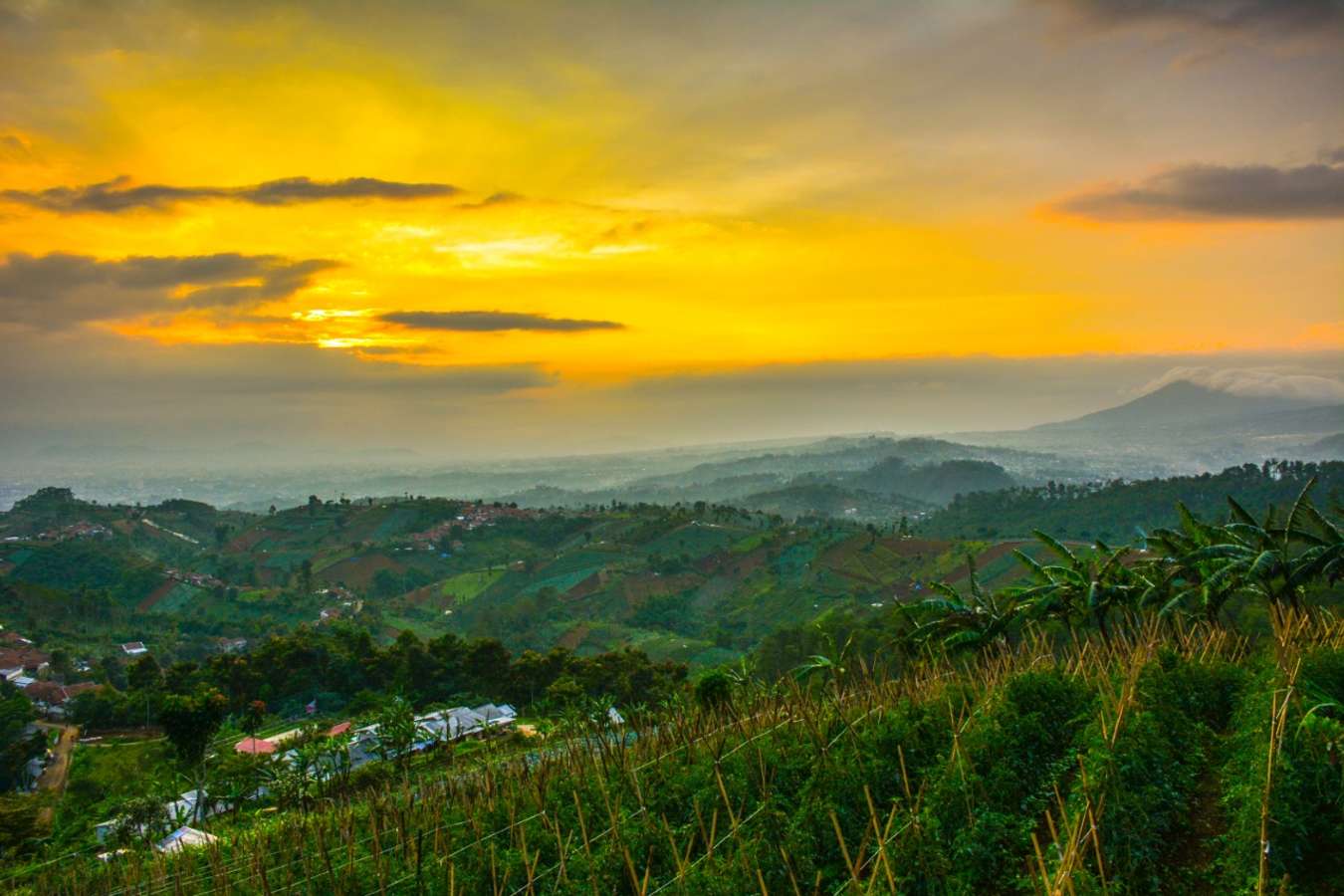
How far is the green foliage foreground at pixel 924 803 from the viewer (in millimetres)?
5770

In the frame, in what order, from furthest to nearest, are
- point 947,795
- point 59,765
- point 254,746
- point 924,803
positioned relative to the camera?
point 59,765
point 254,746
point 924,803
point 947,795

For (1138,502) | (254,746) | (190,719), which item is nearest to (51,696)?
(254,746)

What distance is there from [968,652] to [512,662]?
97.3 feet

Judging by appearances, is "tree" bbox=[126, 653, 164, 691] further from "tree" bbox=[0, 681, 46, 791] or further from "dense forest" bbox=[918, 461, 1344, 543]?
"dense forest" bbox=[918, 461, 1344, 543]

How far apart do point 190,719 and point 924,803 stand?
916 inches

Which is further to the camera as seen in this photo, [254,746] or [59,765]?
[59,765]

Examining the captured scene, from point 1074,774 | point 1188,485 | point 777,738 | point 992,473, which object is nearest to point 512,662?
point 777,738

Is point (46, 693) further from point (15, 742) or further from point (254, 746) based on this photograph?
point (254, 746)

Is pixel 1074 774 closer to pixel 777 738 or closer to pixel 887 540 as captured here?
pixel 777 738

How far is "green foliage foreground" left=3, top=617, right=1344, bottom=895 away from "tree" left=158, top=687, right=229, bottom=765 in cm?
1145

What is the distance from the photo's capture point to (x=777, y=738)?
9984 millimetres

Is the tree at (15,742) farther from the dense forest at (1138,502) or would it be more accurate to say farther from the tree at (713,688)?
the dense forest at (1138,502)

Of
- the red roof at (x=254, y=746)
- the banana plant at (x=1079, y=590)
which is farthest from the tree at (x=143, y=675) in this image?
the banana plant at (x=1079, y=590)

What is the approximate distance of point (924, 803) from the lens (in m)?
7.32
